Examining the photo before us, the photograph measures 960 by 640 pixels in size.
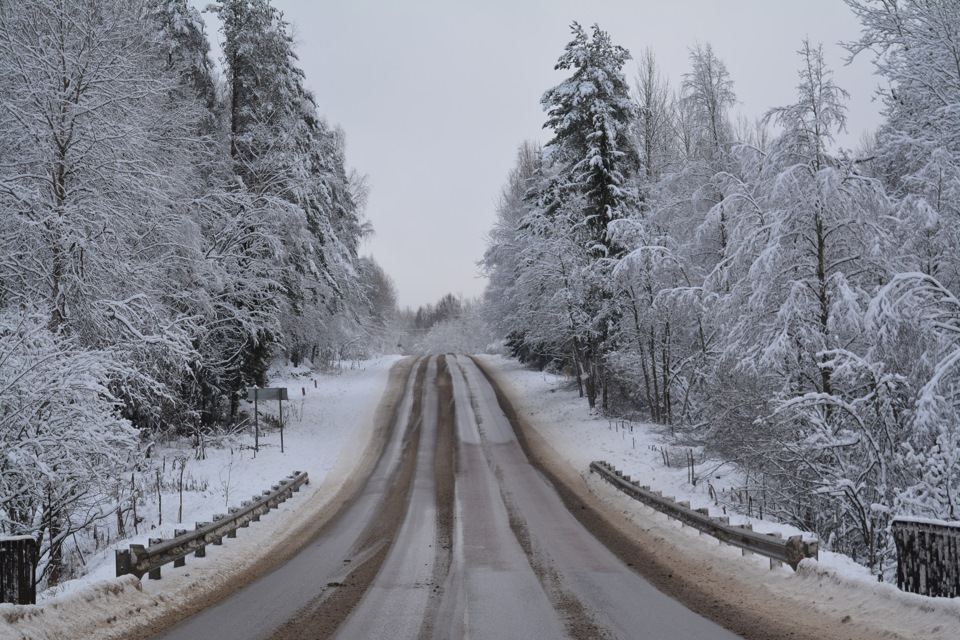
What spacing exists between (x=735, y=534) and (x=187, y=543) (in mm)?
8073

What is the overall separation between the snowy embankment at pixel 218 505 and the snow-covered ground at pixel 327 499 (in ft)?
0.09

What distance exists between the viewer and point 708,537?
10.8m

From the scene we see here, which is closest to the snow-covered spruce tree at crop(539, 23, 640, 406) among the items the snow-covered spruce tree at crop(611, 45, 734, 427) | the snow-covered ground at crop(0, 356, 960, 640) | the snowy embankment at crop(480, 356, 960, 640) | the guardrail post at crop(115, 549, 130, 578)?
the snow-covered spruce tree at crop(611, 45, 734, 427)

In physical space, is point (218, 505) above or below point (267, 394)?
below

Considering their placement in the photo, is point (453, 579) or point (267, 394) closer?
point (453, 579)

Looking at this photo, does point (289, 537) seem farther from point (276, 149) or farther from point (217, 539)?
point (276, 149)

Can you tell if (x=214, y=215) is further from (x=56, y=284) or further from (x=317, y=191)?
(x=56, y=284)

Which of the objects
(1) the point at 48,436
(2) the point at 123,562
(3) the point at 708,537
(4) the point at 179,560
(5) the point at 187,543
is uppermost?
(1) the point at 48,436

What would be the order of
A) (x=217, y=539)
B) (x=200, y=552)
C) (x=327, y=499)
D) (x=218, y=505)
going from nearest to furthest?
1. (x=200, y=552)
2. (x=217, y=539)
3. (x=218, y=505)
4. (x=327, y=499)

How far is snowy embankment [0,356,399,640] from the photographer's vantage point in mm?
6621

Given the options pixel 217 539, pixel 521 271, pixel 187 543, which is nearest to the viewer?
pixel 187 543

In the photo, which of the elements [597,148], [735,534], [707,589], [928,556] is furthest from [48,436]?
[597,148]

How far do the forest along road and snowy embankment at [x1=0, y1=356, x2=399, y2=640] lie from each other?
76 centimetres

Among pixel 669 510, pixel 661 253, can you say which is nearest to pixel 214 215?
pixel 661 253
